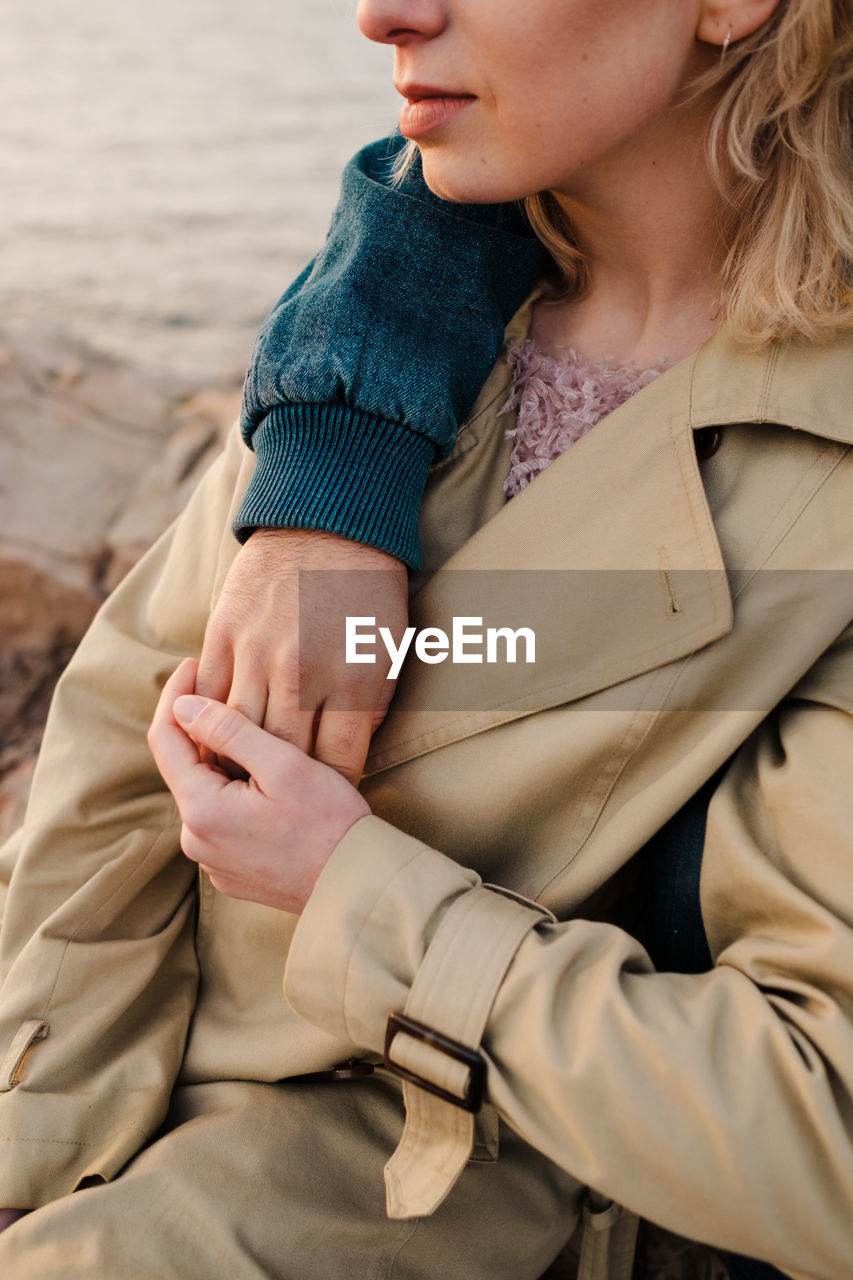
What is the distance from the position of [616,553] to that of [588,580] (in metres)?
0.04

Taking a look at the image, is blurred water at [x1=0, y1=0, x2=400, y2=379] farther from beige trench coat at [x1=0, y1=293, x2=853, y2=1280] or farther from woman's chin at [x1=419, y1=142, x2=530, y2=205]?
beige trench coat at [x1=0, y1=293, x2=853, y2=1280]

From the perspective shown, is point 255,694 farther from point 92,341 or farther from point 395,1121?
point 92,341

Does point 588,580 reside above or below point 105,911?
above

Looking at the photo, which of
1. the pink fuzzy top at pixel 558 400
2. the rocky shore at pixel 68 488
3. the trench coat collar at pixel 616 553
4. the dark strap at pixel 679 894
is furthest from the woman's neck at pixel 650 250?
the rocky shore at pixel 68 488

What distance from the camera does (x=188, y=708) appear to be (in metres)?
1.18

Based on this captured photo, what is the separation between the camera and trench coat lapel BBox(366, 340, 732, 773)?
1.13 m

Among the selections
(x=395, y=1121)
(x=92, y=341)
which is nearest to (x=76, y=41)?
(x=92, y=341)

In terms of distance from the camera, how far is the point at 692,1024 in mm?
974

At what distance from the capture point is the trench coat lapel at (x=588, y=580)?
3.70 feet

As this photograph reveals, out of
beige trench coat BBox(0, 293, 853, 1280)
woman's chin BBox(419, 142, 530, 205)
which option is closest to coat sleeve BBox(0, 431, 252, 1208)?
beige trench coat BBox(0, 293, 853, 1280)

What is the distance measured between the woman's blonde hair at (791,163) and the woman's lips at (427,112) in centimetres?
26

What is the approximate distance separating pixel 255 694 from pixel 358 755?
134mm

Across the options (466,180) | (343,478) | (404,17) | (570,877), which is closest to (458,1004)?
(570,877)

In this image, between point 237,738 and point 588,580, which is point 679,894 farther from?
point 237,738
